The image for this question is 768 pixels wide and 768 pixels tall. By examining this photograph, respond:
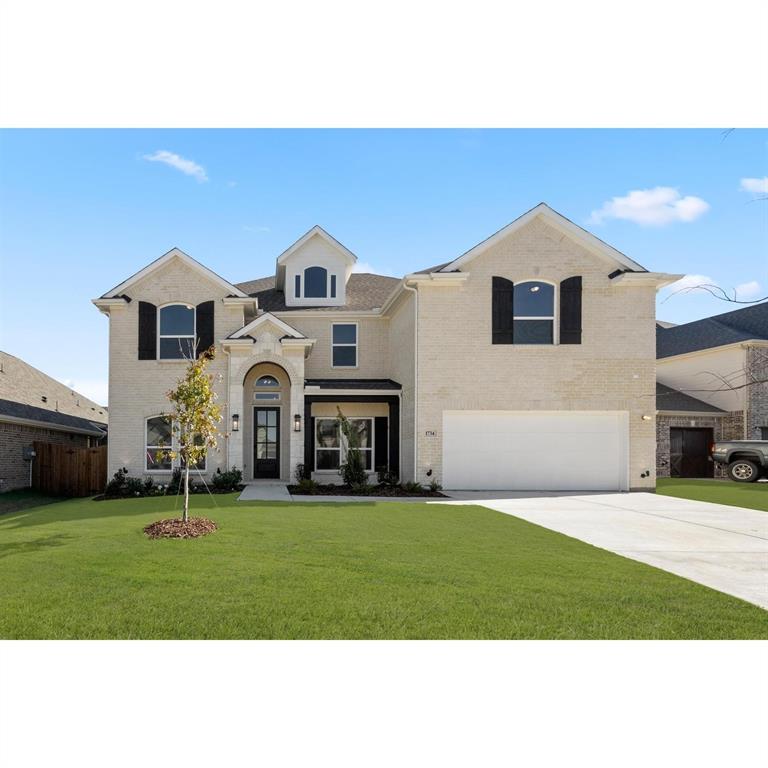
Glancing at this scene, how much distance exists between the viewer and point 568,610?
5250mm

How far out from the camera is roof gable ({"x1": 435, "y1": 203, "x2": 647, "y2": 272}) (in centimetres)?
1681

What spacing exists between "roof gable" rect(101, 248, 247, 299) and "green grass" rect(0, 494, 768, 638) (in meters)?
10.5

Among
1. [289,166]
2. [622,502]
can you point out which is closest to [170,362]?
[289,166]

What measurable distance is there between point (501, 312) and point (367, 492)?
6.74m

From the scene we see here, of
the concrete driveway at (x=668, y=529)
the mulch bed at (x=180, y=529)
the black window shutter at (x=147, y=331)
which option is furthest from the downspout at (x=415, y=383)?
the black window shutter at (x=147, y=331)

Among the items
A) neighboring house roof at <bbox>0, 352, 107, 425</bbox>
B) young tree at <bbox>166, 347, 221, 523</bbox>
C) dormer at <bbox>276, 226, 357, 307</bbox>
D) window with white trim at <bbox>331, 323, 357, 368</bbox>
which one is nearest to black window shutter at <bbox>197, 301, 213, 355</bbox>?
dormer at <bbox>276, 226, 357, 307</bbox>

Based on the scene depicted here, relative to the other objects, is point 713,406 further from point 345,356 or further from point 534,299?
point 345,356

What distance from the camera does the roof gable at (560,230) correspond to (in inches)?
662

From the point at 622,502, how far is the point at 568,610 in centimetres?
1003

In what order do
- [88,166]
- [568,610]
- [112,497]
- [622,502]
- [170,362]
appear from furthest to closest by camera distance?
[170,362]
[112,497]
[622,502]
[88,166]
[568,610]

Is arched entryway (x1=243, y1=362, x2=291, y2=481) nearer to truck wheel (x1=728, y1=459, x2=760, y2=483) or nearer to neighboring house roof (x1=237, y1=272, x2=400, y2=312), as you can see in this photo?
neighboring house roof (x1=237, y1=272, x2=400, y2=312)

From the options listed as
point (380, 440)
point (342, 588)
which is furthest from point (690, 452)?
point (342, 588)

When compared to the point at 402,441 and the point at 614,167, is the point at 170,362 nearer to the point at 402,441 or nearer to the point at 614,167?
the point at 402,441

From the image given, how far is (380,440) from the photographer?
65.5 feet
